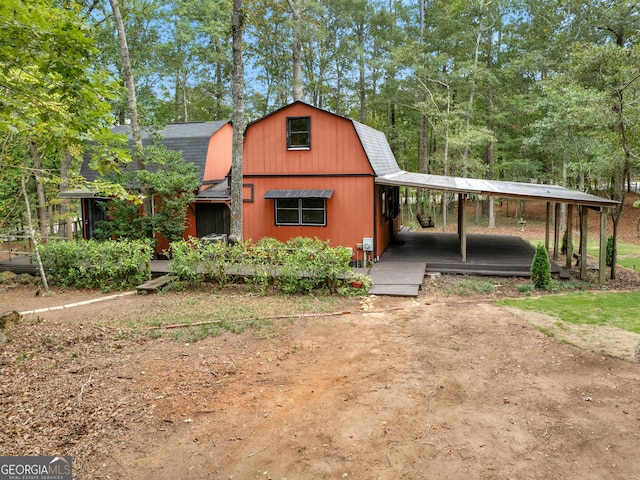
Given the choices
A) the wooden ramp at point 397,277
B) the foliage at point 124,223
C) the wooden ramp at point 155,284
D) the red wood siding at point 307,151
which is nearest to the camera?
the wooden ramp at point 397,277

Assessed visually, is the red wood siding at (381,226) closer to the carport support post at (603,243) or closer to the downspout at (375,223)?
the downspout at (375,223)

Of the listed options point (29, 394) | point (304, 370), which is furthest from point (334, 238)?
point (29, 394)

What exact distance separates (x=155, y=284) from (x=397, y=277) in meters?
6.24

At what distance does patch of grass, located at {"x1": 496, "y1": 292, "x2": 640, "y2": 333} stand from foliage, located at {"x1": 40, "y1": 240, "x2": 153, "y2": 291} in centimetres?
909

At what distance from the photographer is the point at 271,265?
10.5 m

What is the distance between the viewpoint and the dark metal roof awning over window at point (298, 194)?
42.2 feet

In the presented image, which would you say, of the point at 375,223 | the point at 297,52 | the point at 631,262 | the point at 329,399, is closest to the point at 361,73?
the point at 297,52

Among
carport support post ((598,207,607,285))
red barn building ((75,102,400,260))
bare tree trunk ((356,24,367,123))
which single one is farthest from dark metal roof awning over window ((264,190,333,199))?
bare tree trunk ((356,24,367,123))

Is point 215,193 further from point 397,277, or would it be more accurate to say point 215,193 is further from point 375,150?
point 397,277

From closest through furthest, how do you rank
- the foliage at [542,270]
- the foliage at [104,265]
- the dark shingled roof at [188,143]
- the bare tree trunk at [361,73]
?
the foliage at [542,270]
the foliage at [104,265]
the dark shingled roof at [188,143]
the bare tree trunk at [361,73]

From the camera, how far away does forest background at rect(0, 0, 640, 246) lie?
44.2 feet

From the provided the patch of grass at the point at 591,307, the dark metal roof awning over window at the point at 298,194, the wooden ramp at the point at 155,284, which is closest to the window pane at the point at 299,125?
the dark metal roof awning over window at the point at 298,194

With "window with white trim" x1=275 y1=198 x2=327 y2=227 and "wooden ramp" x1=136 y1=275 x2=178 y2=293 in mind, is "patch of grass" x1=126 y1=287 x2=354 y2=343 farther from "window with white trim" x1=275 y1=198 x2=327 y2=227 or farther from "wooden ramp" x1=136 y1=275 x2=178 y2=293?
"window with white trim" x1=275 y1=198 x2=327 y2=227

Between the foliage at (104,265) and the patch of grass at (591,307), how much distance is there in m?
9.09
